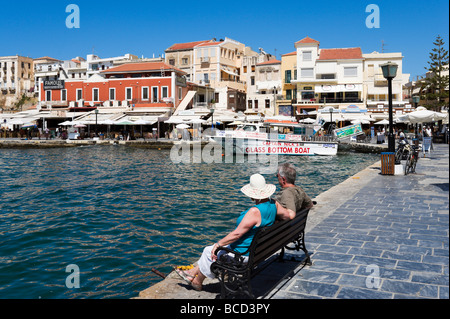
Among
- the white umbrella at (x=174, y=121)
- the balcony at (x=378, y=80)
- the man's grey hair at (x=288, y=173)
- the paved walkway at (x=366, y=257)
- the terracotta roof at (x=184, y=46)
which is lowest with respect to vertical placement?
the paved walkway at (x=366, y=257)

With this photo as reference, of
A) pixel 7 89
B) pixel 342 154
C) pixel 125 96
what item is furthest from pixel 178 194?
pixel 7 89

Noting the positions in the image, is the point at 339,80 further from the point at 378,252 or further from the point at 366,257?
the point at 366,257

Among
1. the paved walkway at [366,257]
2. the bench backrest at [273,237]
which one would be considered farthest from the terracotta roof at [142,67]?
the bench backrest at [273,237]

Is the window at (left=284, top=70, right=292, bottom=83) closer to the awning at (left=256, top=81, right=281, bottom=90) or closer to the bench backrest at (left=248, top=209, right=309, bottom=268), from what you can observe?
the awning at (left=256, top=81, right=281, bottom=90)

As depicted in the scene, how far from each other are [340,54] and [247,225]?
51.8 m

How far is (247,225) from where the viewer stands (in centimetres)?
417

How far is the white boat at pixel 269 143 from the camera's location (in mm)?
28212

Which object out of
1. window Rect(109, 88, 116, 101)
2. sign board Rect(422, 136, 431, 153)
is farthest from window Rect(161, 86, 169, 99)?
sign board Rect(422, 136, 431, 153)

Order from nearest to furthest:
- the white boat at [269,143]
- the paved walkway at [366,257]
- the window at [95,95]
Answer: the paved walkway at [366,257], the white boat at [269,143], the window at [95,95]

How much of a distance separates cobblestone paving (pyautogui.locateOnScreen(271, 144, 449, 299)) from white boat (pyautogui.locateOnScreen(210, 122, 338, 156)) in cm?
1874

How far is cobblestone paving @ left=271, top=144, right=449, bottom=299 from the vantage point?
427 centimetres

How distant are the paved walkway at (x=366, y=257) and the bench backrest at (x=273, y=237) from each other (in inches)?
15.7

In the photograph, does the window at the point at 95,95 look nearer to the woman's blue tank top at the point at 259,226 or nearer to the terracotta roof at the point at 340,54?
the terracotta roof at the point at 340,54

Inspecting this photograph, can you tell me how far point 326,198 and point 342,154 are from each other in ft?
73.9
